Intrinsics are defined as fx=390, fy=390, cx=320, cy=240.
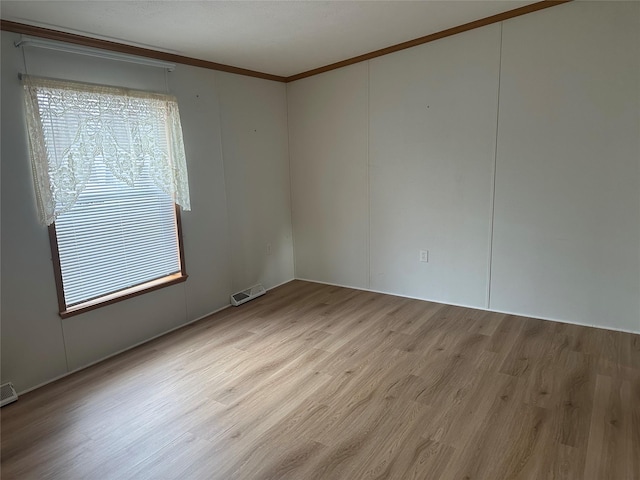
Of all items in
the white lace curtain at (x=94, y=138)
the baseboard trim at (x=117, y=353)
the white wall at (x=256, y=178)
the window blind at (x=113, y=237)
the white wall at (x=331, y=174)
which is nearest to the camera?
the white lace curtain at (x=94, y=138)

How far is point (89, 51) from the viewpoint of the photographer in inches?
109

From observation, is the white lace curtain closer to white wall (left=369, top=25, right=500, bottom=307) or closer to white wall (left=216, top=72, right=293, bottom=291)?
white wall (left=216, top=72, right=293, bottom=291)

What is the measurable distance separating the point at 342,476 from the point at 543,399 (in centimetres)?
130

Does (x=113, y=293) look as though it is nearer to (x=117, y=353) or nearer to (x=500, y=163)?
(x=117, y=353)

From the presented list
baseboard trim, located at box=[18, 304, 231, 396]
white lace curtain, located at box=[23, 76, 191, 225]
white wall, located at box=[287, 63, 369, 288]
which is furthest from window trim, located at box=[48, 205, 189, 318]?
white wall, located at box=[287, 63, 369, 288]

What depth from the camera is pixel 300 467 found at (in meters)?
1.85

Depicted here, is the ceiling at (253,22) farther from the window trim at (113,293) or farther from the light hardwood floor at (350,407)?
the light hardwood floor at (350,407)

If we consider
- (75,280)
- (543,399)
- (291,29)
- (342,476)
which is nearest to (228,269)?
(75,280)

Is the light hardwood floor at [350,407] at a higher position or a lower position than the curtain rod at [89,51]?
lower

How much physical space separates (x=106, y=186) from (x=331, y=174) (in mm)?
2291

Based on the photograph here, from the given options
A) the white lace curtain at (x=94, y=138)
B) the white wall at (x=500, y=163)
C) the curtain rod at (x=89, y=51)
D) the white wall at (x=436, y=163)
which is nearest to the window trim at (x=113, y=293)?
the white lace curtain at (x=94, y=138)

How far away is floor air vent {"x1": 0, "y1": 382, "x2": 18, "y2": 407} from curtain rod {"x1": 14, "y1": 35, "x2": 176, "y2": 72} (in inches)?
85.1

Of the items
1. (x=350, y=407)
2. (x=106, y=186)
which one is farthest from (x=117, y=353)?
(x=350, y=407)

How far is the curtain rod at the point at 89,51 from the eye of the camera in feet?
8.16
